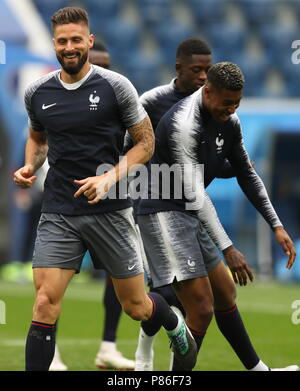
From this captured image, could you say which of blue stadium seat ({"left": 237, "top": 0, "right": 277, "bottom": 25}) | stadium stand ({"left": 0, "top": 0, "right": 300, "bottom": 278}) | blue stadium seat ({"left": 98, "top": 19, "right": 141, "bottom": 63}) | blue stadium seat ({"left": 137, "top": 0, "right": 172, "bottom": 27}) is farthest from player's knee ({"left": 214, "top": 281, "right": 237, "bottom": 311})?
blue stadium seat ({"left": 237, "top": 0, "right": 277, "bottom": 25})

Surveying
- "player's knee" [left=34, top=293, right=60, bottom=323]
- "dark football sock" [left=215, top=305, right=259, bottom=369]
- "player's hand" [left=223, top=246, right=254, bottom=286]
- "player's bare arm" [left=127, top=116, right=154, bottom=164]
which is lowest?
"dark football sock" [left=215, top=305, right=259, bottom=369]

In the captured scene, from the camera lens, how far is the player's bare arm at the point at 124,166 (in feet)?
18.6

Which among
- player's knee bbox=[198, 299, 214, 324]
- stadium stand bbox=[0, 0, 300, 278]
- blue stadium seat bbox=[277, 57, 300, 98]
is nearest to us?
player's knee bbox=[198, 299, 214, 324]

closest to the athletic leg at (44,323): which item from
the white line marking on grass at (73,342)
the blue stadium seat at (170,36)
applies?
the white line marking on grass at (73,342)

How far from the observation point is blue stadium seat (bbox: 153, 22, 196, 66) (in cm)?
3206

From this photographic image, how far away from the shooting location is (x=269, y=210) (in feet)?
22.3

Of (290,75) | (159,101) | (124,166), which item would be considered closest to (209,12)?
(290,75)

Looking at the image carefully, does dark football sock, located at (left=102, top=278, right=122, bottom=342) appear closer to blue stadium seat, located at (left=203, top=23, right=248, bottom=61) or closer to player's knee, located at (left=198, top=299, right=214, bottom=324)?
player's knee, located at (left=198, top=299, right=214, bottom=324)

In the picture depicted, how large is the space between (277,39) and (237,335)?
2576 centimetres

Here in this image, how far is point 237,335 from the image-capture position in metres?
6.79

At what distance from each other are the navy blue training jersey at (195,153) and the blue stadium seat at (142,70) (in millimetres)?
24003

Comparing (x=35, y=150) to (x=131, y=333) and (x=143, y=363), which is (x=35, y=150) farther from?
(x=131, y=333)

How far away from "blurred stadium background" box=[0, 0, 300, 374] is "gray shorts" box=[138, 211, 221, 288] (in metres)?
4.90

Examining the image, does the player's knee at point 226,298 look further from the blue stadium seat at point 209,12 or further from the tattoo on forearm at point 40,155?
the blue stadium seat at point 209,12
